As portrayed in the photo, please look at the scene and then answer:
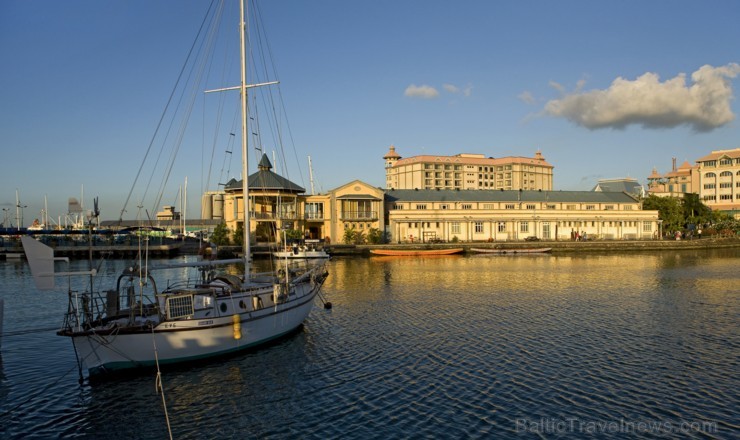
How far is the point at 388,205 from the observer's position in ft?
330

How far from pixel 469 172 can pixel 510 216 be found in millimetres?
86473

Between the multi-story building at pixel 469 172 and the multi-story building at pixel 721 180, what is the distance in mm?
49603

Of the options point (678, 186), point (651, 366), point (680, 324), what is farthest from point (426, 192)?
point (678, 186)

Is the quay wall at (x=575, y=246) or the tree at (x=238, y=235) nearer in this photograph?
the tree at (x=238, y=235)

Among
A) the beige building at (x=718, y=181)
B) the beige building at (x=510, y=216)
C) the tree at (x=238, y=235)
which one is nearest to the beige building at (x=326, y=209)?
the tree at (x=238, y=235)

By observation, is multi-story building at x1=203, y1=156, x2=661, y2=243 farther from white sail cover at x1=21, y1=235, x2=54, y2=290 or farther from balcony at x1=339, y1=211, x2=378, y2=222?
white sail cover at x1=21, y1=235, x2=54, y2=290

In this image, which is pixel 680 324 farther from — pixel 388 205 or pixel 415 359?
pixel 388 205

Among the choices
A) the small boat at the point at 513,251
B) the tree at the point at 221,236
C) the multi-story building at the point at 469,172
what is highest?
the multi-story building at the point at 469,172

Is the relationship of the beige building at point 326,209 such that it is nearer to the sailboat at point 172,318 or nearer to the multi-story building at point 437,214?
the multi-story building at point 437,214

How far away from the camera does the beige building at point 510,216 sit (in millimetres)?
95938

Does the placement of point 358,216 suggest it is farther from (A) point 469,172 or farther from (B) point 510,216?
(A) point 469,172

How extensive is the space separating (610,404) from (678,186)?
584 feet

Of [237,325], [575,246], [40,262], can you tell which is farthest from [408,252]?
[40,262]

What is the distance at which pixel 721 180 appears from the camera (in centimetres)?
14588
